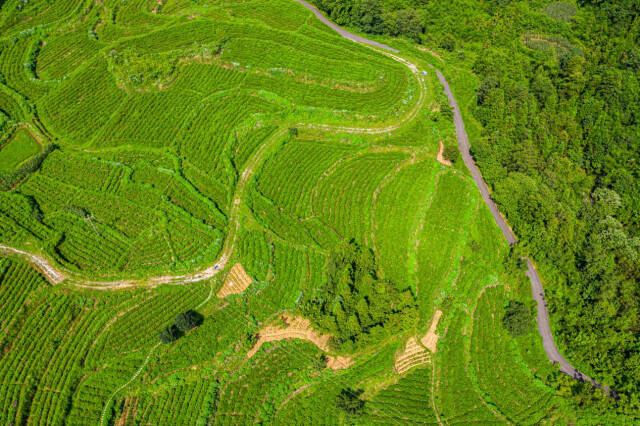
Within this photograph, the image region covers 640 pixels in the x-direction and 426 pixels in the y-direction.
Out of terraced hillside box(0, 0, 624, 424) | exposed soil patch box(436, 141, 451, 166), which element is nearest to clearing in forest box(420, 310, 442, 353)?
terraced hillside box(0, 0, 624, 424)

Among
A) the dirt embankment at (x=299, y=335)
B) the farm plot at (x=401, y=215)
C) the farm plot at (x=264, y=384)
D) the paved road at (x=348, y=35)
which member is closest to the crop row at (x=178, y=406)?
the farm plot at (x=264, y=384)

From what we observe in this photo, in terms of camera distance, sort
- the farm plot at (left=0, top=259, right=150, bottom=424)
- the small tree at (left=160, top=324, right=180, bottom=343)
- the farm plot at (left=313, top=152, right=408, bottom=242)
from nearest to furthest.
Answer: the farm plot at (left=0, top=259, right=150, bottom=424) → the small tree at (left=160, top=324, right=180, bottom=343) → the farm plot at (left=313, top=152, right=408, bottom=242)

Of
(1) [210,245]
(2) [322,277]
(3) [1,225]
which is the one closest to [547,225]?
(2) [322,277]

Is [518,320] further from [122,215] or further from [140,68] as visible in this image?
[140,68]

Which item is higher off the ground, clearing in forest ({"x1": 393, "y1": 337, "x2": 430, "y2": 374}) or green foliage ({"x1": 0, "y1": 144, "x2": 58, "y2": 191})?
green foliage ({"x1": 0, "y1": 144, "x2": 58, "y2": 191})

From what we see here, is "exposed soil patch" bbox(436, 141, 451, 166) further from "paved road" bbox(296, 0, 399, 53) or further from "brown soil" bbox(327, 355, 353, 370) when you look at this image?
"brown soil" bbox(327, 355, 353, 370)

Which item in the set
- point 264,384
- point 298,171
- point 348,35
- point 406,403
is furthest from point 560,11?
point 264,384

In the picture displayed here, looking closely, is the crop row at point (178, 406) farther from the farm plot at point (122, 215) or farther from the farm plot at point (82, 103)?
the farm plot at point (82, 103)
